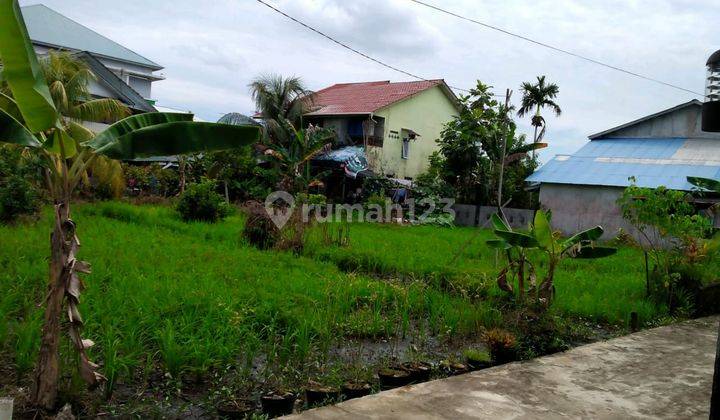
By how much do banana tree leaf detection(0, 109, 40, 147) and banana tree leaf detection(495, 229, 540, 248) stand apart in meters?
5.07

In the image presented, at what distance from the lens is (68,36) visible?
1029 inches

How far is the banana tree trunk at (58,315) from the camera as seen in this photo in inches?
141

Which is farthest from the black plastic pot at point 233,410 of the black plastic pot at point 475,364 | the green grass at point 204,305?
the black plastic pot at point 475,364

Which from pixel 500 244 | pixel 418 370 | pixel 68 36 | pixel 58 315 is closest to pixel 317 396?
pixel 418 370

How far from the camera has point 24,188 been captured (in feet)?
34.7

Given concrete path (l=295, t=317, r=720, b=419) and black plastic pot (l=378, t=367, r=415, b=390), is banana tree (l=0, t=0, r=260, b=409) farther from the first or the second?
black plastic pot (l=378, t=367, r=415, b=390)

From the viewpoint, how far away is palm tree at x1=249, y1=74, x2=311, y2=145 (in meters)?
24.2

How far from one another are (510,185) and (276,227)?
1500 cm

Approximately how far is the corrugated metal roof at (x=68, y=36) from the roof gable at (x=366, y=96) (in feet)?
28.4

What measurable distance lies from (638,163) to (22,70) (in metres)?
20.1

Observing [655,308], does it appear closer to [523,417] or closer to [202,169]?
[523,417]

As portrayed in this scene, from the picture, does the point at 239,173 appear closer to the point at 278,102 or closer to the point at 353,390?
the point at 278,102

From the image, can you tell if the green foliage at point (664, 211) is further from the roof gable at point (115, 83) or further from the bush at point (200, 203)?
the roof gable at point (115, 83)

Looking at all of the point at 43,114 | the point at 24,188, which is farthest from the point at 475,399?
the point at 24,188
